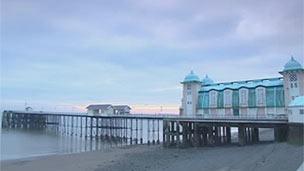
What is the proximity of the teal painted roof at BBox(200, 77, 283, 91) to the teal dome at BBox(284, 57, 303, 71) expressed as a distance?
2.01m

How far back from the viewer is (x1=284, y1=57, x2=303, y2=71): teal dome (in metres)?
29.3

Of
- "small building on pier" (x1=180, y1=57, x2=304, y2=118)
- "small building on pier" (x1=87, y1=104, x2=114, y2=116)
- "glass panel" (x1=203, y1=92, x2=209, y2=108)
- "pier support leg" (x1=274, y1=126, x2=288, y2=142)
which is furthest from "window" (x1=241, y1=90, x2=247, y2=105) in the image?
"small building on pier" (x1=87, y1=104, x2=114, y2=116)

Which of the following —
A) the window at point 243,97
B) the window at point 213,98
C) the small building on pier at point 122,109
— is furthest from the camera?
the small building on pier at point 122,109

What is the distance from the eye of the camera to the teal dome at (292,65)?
2927cm

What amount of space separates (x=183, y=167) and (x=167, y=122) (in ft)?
44.8

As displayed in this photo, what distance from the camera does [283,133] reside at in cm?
2761

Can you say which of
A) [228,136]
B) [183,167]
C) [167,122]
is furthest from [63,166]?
[228,136]

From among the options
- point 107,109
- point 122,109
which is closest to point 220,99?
point 107,109

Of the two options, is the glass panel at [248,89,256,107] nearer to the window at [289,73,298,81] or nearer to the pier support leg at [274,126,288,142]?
the window at [289,73,298,81]

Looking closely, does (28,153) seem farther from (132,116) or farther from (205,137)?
(205,137)

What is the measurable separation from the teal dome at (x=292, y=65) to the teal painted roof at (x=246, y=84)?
6.59ft

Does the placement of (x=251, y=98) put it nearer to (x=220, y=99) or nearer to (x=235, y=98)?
(x=235, y=98)

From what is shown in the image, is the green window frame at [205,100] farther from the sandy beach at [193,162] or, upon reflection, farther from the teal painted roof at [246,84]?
the sandy beach at [193,162]

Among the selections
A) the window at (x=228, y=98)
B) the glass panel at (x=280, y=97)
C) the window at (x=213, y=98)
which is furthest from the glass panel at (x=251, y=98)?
the window at (x=213, y=98)
